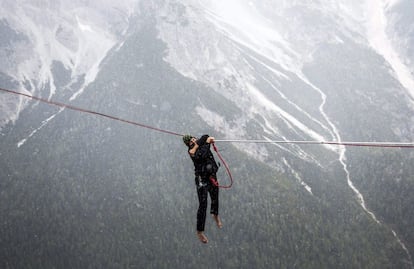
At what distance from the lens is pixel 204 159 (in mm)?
20281

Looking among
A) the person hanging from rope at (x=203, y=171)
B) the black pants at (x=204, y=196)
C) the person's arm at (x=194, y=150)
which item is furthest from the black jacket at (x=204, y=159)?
the black pants at (x=204, y=196)

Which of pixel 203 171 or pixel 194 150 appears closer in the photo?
pixel 194 150

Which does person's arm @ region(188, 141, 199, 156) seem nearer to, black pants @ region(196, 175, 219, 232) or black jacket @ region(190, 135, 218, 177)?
black jacket @ region(190, 135, 218, 177)

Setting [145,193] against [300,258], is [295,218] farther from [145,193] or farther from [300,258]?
[145,193]

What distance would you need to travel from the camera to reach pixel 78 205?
19838 cm

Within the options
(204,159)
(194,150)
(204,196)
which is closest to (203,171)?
(204,159)

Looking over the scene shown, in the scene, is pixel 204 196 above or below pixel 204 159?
below

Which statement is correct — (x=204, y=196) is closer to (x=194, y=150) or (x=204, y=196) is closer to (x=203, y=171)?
(x=203, y=171)

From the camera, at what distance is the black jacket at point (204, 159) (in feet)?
65.6

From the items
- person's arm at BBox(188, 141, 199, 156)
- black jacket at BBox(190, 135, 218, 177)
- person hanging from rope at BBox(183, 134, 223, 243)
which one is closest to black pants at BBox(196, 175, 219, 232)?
person hanging from rope at BBox(183, 134, 223, 243)

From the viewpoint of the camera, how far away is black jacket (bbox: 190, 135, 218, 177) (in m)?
20.0

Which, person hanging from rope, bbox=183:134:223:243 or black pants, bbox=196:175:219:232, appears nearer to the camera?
person hanging from rope, bbox=183:134:223:243

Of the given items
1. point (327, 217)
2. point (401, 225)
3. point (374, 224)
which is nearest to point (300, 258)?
point (327, 217)

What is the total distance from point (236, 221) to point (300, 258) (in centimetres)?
3003
